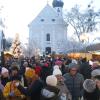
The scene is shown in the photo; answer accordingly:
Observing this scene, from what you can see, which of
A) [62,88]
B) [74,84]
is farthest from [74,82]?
[62,88]

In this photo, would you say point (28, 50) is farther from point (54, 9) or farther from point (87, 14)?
point (87, 14)

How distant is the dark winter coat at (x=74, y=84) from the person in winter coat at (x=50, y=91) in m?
2.89

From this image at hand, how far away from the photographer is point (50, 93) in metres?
10.0

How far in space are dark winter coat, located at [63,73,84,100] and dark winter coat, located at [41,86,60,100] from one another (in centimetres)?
299

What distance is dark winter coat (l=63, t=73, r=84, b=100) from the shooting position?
43.2ft

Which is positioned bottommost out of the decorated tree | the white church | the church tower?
the decorated tree

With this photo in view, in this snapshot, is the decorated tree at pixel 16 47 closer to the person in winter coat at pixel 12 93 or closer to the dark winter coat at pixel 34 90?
the person in winter coat at pixel 12 93

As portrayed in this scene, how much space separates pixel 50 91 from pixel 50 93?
0.08 m

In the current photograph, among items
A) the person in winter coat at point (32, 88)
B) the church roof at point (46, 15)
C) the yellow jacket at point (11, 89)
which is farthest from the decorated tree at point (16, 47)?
the person in winter coat at point (32, 88)

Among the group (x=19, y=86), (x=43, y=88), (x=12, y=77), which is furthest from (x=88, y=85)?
(x=12, y=77)

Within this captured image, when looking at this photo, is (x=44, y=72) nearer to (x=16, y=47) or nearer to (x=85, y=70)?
(x=85, y=70)

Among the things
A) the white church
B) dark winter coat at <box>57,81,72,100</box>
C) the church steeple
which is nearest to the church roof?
the white church

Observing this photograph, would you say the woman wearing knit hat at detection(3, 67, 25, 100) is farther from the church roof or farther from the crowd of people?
the church roof

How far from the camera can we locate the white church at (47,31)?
11700 cm
